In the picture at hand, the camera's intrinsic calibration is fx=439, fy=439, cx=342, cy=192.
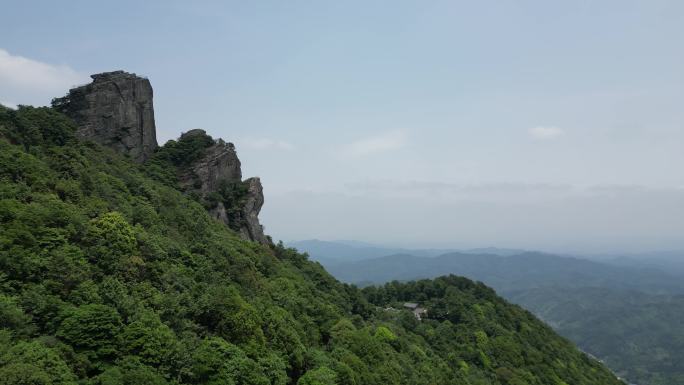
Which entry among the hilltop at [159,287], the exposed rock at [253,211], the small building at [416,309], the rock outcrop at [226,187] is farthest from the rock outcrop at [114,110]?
the small building at [416,309]

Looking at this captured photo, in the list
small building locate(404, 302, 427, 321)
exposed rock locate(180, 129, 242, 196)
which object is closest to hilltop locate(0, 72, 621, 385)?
exposed rock locate(180, 129, 242, 196)

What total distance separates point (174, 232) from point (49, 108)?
68.6 feet

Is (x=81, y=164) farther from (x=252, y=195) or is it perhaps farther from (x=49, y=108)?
(x=252, y=195)

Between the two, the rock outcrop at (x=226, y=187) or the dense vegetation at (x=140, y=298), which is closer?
the dense vegetation at (x=140, y=298)

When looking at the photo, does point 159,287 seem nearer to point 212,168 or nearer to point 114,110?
point 212,168

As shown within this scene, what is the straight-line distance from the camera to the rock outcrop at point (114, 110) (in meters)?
39.7

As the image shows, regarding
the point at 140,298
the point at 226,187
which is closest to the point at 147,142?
the point at 226,187

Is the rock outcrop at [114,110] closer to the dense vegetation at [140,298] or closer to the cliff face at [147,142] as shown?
the cliff face at [147,142]

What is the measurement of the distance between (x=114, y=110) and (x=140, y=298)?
28395mm

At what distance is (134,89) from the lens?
141ft

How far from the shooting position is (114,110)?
40594 millimetres

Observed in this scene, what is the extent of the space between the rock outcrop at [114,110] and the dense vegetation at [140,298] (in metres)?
2.85

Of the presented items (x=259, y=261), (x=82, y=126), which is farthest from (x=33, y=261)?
(x=82, y=126)

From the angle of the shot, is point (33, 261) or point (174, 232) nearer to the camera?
point (33, 261)
